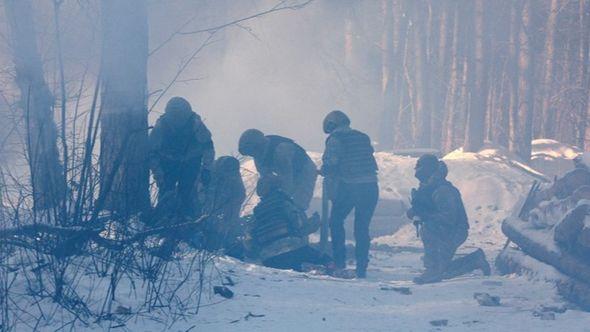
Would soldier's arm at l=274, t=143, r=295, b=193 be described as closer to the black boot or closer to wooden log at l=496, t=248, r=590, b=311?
the black boot

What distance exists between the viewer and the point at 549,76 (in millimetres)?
30719

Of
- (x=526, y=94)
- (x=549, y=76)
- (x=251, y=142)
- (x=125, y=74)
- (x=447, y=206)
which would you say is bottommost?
(x=447, y=206)

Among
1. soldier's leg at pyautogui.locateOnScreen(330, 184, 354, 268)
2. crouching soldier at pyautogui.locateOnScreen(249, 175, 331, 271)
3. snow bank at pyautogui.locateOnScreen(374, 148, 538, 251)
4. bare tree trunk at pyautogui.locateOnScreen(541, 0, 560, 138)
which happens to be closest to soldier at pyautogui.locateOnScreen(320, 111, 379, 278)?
soldier's leg at pyautogui.locateOnScreen(330, 184, 354, 268)

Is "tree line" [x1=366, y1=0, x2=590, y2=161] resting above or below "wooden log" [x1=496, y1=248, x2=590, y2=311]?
above

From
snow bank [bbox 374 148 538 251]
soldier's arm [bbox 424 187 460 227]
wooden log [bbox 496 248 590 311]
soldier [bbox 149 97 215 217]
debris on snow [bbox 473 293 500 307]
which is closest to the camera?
debris on snow [bbox 473 293 500 307]

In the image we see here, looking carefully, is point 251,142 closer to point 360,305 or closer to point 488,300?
point 360,305

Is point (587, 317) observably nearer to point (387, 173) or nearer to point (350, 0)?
point (387, 173)

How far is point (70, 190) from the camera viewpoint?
632 centimetres

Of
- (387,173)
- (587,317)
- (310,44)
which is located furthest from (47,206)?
(310,44)

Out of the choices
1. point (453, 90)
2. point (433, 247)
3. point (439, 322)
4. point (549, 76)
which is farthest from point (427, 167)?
point (549, 76)

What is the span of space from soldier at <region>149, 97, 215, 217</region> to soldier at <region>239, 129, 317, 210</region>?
110 centimetres

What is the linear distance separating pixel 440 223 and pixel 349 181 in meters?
1.19

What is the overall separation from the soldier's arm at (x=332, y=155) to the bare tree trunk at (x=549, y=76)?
18.5m

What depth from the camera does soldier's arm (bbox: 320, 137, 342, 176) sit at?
987 cm
